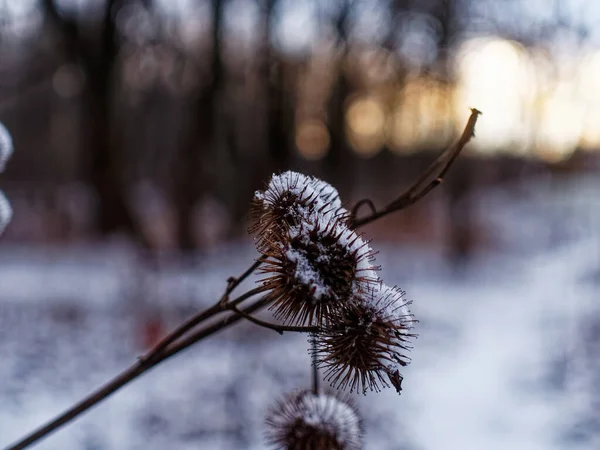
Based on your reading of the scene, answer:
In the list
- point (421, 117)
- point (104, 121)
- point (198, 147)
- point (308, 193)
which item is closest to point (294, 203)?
point (308, 193)

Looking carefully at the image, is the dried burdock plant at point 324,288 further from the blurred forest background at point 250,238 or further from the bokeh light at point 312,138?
the bokeh light at point 312,138

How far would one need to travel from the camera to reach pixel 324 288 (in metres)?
0.84

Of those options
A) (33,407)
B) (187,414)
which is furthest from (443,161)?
(33,407)

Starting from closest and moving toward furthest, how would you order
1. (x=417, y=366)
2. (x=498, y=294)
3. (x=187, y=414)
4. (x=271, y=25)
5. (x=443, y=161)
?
(x=443, y=161) < (x=187, y=414) < (x=417, y=366) < (x=498, y=294) < (x=271, y=25)

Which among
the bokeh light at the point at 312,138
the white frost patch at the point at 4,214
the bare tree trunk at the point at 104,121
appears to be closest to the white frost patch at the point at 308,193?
the white frost patch at the point at 4,214

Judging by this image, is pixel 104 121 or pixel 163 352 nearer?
pixel 163 352

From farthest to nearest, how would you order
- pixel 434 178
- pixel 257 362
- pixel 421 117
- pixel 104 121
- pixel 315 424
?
pixel 421 117, pixel 104 121, pixel 257 362, pixel 315 424, pixel 434 178

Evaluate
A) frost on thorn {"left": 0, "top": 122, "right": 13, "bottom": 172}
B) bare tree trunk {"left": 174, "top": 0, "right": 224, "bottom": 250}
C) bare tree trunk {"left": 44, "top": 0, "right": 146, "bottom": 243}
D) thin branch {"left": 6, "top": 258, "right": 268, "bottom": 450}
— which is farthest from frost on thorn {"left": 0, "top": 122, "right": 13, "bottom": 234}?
bare tree trunk {"left": 174, "top": 0, "right": 224, "bottom": 250}

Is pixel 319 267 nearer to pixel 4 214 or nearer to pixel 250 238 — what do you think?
pixel 4 214

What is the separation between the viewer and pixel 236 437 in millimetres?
5648

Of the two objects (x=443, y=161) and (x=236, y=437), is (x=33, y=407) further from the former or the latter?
(x=443, y=161)

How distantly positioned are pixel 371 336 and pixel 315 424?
0.26 m

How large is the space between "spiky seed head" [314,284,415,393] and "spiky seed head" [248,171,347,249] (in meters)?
0.13

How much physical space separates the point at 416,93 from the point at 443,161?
1611cm
